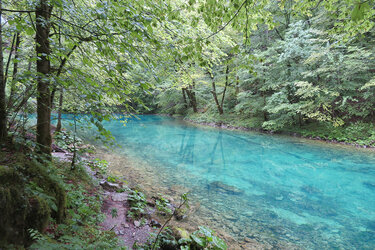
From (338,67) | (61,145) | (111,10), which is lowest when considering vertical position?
(61,145)

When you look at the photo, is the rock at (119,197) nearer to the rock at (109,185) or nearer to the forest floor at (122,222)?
the forest floor at (122,222)

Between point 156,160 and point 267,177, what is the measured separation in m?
4.72

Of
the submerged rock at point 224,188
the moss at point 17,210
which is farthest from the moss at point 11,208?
the submerged rock at point 224,188

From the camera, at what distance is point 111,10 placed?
8.95 feet

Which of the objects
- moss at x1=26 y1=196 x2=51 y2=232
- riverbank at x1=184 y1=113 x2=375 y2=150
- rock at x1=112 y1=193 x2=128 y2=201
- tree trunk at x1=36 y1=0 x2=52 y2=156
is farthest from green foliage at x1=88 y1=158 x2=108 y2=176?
riverbank at x1=184 y1=113 x2=375 y2=150

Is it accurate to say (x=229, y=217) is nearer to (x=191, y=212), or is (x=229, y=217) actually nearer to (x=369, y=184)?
(x=191, y=212)

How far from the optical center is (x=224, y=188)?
655cm

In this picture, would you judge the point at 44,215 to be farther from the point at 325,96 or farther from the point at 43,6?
the point at 325,96

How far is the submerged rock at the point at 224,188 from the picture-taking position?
6320mm

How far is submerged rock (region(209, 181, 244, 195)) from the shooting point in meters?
6.32

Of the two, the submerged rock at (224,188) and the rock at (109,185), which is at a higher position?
the rock at (109,185)

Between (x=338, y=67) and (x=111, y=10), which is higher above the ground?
(x=338, y=67)

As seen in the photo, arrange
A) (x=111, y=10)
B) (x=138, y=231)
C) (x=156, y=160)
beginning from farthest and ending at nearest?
(x=156, y=160) → (x=138, y=231) → (x=111, y=10)

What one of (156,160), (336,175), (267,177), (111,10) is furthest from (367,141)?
(111,10)
